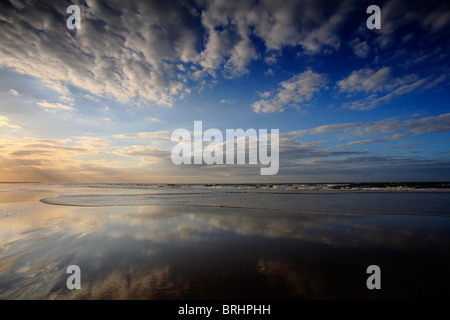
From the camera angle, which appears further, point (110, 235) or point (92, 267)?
point (110, 235)

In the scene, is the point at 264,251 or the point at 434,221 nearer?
the point at 264,251

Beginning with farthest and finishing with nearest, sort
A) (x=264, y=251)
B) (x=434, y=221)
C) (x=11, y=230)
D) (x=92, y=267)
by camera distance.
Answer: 1. (x=434, y=221)
2. (x=11, y=230)
3. (x=264, y=251)
4. (x=92, y=267)
